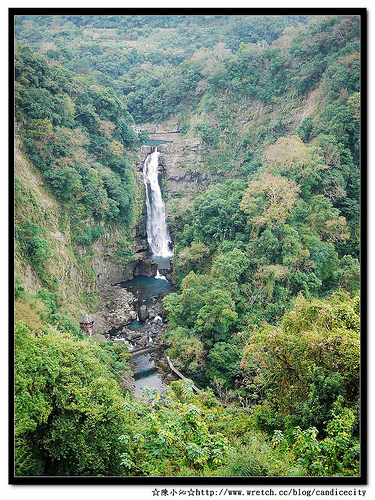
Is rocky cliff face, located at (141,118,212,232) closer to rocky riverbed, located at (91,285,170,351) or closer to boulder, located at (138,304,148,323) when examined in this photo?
rocky riverbed, located at (91,285,170,351)

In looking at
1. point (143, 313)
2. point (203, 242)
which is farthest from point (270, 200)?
point (143, 313)

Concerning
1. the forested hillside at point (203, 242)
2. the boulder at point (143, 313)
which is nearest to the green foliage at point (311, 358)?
the forested hillside at point (203, 242)

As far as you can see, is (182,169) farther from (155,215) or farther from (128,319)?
(128,319)

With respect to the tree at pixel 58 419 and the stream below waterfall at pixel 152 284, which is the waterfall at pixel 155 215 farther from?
the tree at pixel 58 419

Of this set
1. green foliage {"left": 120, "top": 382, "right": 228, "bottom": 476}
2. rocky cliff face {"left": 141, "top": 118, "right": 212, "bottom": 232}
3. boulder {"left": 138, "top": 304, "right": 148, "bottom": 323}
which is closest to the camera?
green foliage {"left": 120, "top": 382, "right": 228, "bottom": 476}

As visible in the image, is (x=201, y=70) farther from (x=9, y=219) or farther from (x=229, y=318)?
(x=9, y=219)


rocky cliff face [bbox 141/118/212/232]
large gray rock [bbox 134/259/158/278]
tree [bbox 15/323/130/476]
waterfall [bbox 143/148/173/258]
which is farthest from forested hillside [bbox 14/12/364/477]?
large gray rock [bbox 134/259/158/278]

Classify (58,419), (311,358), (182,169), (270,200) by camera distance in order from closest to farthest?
(58,419) < (311,358) < (270,200) < (182,169)
